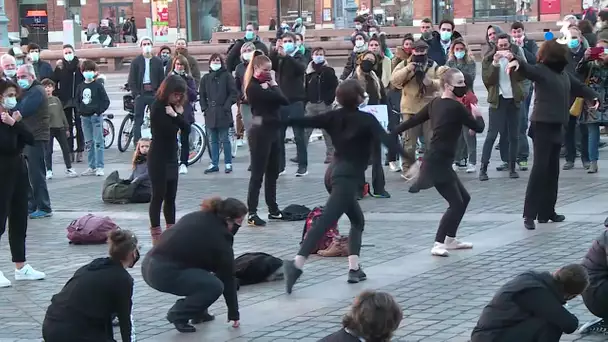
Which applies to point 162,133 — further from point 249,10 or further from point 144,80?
point 249,10

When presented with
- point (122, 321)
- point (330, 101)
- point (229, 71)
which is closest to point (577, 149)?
point (330, 101)

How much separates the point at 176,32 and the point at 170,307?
1931 inches

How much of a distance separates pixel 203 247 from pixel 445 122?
10.4 feet

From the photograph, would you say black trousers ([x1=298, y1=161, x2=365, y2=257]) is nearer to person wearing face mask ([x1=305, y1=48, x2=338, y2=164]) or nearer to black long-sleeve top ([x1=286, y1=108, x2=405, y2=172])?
black long-sleeve top ([x1=286, y1=108, x2=405, y2=172])

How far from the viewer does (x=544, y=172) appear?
37.3 ft

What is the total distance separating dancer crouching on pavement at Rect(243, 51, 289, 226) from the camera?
1194 centimetres

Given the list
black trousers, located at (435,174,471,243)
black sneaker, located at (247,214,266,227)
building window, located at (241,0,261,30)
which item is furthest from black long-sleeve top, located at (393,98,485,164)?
building window, located at (241,0,261,30)

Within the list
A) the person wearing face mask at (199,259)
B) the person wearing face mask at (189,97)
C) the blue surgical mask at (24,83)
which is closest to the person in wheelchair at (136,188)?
the blue surgical mask at (24,83)

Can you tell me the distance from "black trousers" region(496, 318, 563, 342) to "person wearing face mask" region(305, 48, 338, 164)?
9461 millimetres

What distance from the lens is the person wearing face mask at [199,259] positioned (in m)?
7.88

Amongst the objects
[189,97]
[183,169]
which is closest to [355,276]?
[183,169]

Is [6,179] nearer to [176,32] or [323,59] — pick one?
[323,59]

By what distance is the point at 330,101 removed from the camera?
632 inches

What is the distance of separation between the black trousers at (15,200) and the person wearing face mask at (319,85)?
6605mm
